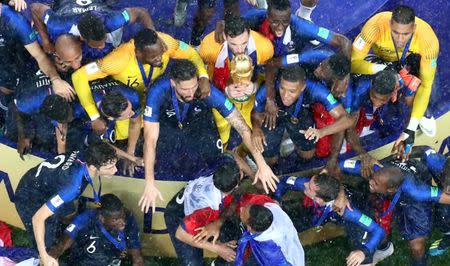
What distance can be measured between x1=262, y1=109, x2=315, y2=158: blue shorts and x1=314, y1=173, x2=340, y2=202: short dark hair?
21.3 inches

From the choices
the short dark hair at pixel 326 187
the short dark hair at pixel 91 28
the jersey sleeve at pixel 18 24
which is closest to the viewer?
the short dark hair at pixel 326 187

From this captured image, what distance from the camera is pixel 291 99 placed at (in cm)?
584

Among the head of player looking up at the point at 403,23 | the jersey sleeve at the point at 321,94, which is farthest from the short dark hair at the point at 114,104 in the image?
the head of player looking up at the point at 403,23

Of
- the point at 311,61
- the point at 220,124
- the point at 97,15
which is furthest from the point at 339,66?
the point at 97,15

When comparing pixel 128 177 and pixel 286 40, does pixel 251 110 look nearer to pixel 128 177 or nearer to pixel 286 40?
pixel 286 40

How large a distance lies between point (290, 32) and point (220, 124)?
904 millimetres

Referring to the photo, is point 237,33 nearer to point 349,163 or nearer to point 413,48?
point 349,163

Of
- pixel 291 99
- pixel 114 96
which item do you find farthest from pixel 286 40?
pixel 114 96

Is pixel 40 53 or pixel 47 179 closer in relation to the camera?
pixel 47 179

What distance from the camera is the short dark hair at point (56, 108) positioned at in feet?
18.4

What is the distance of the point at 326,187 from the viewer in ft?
18.6

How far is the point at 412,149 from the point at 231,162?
1.51 m

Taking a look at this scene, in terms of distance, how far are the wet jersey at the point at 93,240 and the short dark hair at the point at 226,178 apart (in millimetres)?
841

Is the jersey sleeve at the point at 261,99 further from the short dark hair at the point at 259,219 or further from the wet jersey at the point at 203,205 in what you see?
the short dark hair at the point at 259,219
